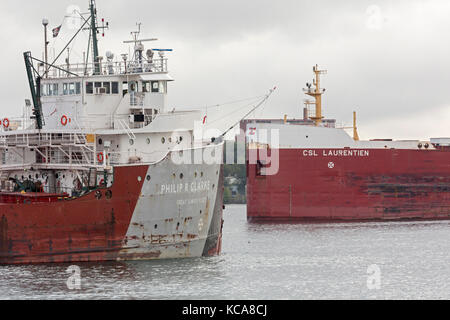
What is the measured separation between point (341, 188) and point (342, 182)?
346 mm

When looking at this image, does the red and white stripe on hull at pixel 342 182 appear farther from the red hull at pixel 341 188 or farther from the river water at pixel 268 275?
the river water at pixel 268 275

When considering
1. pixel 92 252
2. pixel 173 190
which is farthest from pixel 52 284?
pixel 173 190

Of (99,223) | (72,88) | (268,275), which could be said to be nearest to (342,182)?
(268,275)

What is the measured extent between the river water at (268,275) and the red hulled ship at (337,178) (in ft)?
39.7

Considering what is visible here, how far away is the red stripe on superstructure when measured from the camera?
2467 cm

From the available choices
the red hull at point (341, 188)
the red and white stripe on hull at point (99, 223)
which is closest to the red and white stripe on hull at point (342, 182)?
the red hull at point (341, 188)

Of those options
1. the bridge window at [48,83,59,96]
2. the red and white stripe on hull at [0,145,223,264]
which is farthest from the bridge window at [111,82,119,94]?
the red and white stripe on hull at [0,145,223,264]

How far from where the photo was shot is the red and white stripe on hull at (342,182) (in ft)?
151

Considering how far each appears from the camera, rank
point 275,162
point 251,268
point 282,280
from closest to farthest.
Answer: point 282,280 → point 251,268 → point 275,162

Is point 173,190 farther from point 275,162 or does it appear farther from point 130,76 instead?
point 275,162

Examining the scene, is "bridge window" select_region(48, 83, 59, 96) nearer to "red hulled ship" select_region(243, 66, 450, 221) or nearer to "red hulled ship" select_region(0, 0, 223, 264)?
"red hulled ship" select_region(0, 0, 223, 264)

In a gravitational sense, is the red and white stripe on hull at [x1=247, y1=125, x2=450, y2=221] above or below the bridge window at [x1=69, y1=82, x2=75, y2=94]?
below

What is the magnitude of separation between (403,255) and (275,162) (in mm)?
17077

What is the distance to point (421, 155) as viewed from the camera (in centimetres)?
4819
